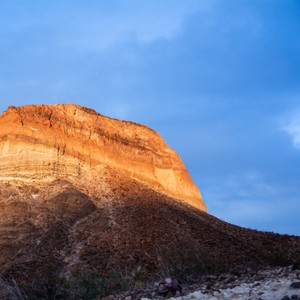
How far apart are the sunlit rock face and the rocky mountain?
0.10 m

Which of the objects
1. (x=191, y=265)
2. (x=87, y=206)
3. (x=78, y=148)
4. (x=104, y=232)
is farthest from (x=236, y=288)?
(x=78, y=148)

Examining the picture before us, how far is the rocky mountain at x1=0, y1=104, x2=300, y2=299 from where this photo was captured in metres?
32.9

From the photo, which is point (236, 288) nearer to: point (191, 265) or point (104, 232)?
point (191, 265)

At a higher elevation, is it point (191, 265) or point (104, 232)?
point (104, 232)

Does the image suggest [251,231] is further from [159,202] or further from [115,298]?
[115,298]

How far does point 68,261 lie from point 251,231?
834 inches

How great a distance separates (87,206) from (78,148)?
33.0ft

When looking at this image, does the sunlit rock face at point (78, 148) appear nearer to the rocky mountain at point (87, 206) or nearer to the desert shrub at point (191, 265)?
the rocky mountain at point (87, 206)

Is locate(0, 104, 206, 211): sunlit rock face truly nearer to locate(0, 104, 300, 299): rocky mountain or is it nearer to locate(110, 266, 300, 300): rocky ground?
locate(0, 104, 300, 299): rocky mountain

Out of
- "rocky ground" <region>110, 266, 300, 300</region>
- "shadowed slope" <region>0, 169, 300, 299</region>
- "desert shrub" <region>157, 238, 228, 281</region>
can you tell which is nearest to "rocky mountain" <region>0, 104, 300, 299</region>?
"shadowed slope" <region>0, 169, 300, 299</region>

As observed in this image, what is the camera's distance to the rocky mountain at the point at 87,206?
32.9 metres

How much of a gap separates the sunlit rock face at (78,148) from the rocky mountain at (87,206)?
100 mm

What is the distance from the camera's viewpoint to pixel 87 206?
136 ft

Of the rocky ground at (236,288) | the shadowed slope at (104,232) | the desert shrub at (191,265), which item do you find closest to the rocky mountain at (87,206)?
the shadowed slope at (104,232)
